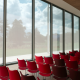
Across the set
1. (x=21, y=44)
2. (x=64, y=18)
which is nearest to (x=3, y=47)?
(x=21, y=44)

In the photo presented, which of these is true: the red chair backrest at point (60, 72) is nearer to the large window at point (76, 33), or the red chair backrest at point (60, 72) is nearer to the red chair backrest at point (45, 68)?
the red chair backrest at point (45, 68)

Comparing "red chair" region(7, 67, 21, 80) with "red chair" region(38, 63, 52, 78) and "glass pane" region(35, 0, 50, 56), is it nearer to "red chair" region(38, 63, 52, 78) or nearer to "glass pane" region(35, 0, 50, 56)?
"red chair" region(38, 63, 52, 78)

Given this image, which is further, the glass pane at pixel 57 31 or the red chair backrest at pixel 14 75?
the glass pane at pixel 57 31

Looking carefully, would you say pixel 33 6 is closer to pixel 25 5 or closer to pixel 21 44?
pixel 25 5

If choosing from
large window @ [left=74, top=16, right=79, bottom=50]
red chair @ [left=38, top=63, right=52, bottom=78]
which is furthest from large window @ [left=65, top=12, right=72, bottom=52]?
red chair @ [left=38, top=63, right=52, bottom=78]

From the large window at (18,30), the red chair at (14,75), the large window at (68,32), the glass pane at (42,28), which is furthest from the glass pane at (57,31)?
the red chair at (14,75)

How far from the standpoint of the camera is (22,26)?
22.7 ft

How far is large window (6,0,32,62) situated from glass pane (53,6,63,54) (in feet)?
9.83

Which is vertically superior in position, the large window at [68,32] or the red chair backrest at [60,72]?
the large window at [68,32]

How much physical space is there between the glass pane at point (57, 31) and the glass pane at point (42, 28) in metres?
0.91

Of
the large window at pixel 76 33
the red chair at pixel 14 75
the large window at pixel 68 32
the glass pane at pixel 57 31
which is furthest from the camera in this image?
the large window at pixel 76 33

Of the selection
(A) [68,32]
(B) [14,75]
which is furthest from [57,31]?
(B) [14,75]

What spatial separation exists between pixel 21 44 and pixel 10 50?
2.95 ft

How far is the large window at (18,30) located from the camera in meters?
6.20
